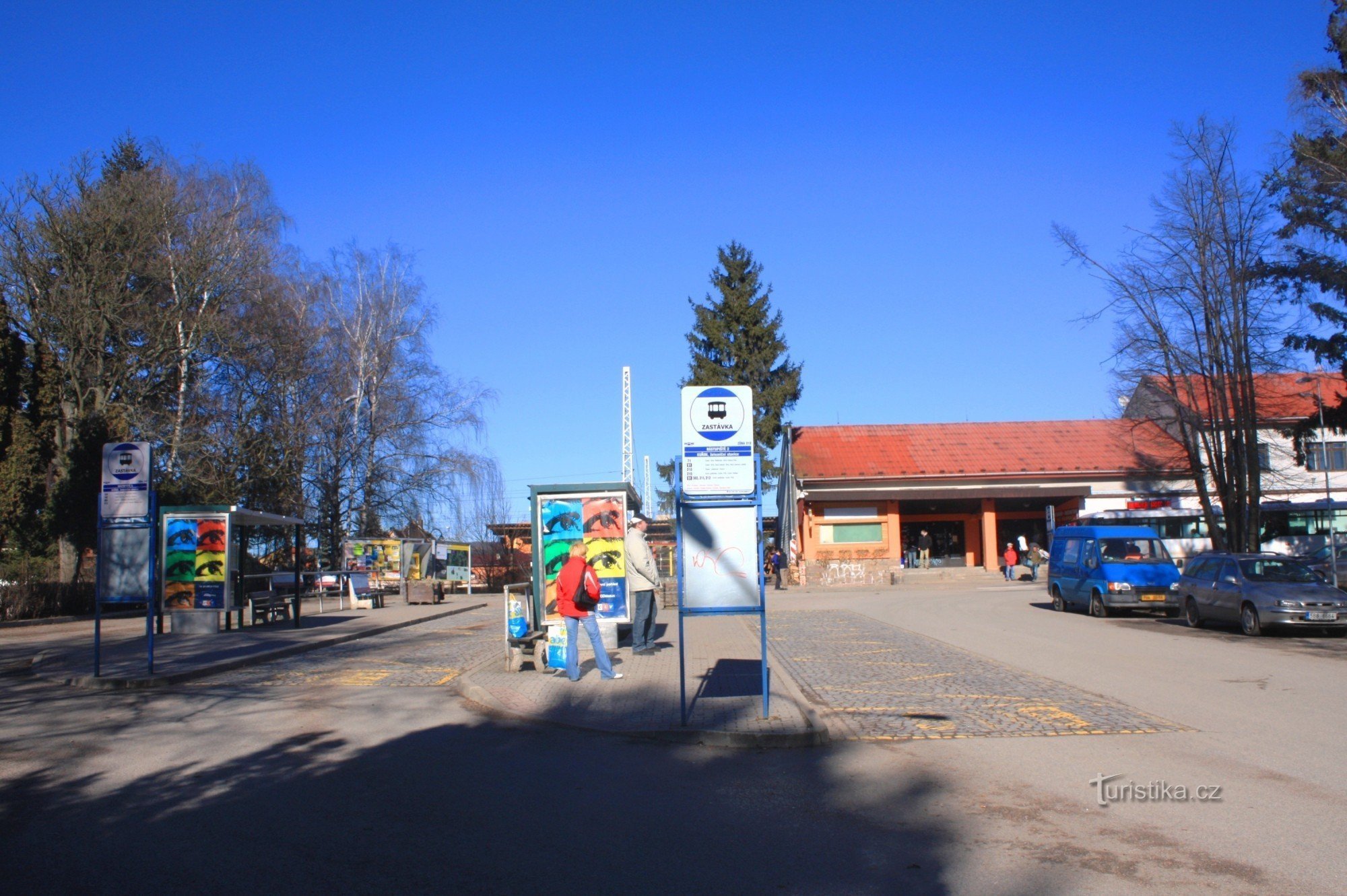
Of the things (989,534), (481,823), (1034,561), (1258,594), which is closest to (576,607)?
(481,823)

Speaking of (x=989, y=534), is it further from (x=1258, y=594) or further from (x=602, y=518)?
(x=602, y=518)

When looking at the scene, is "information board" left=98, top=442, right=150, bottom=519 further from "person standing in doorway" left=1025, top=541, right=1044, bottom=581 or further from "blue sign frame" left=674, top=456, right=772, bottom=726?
"person standing in doorway" left=1025, top=541, right=1044, bottom=581

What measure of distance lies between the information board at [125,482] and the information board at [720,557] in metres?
7.93

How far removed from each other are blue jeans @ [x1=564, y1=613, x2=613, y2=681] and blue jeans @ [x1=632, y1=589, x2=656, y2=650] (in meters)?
3.38

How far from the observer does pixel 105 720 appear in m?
10.3

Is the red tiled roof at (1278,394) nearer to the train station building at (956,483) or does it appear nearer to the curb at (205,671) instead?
the train station building at (956,483)

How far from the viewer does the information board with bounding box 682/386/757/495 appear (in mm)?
9922

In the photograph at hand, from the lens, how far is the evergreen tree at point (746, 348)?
2083 inches

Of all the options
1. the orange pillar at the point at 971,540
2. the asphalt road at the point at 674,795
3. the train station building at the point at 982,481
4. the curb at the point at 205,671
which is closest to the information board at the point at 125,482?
the curb at the point at 205,671

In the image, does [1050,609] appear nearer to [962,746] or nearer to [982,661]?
[982,661]

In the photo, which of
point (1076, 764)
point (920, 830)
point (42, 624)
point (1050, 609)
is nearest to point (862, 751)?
point (1076, 764)

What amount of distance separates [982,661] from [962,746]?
6.57 meters

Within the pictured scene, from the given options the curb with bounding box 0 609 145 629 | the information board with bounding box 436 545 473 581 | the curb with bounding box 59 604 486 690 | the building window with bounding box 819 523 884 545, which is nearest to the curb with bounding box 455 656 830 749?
the curb with bounding box 59 604 486 690

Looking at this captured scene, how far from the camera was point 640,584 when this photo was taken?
53.3 feet
